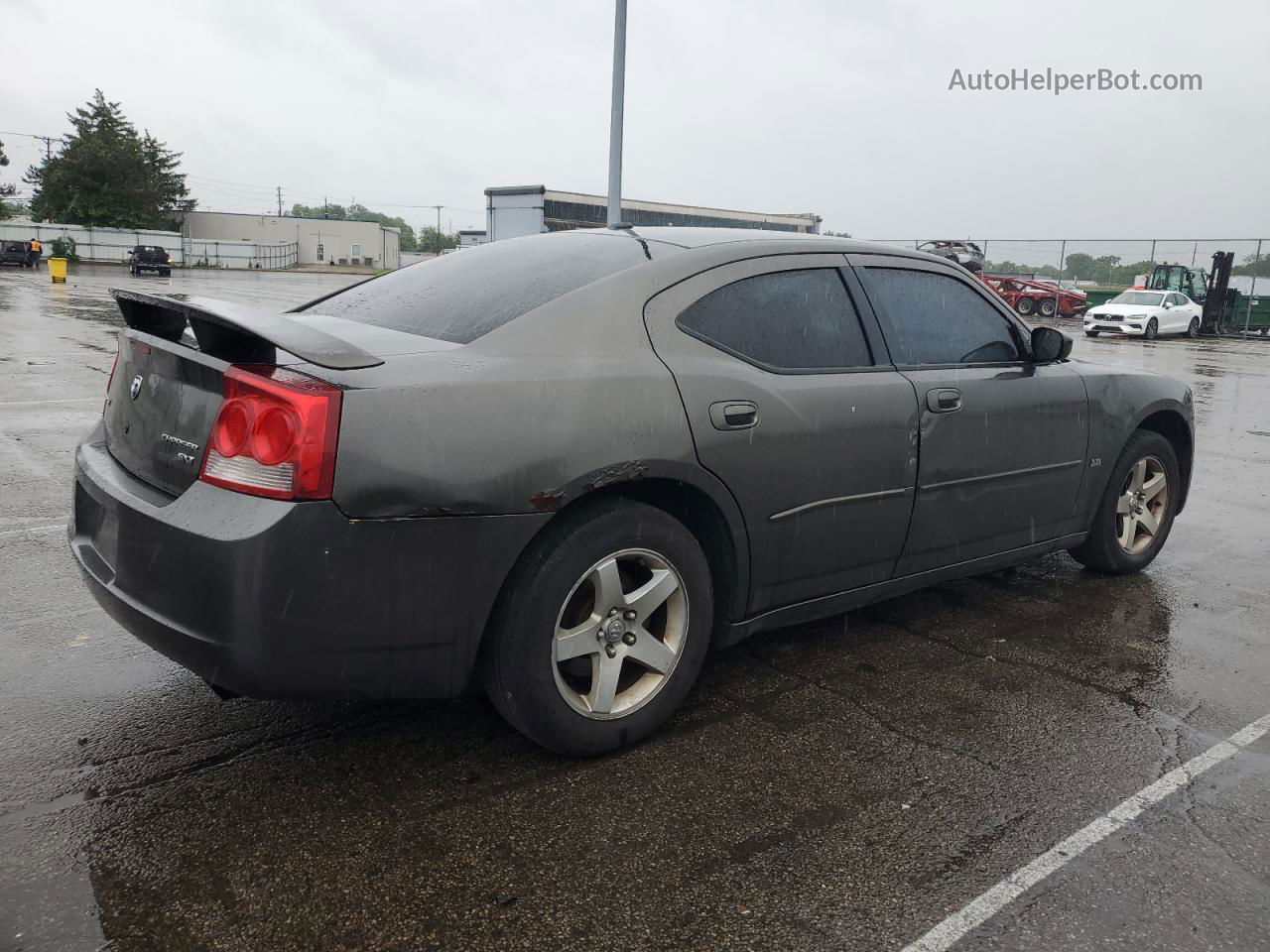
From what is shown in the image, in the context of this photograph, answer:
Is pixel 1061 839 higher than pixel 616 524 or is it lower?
lower

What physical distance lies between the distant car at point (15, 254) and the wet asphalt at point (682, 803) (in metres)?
45.4

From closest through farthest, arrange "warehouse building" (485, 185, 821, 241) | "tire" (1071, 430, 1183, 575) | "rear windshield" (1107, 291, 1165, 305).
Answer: "tire" (1071, 430, 1183, 575), "warehouse building" (485, 185, 821, 241), "rear windshield" (1107, 291, 1165, 305)

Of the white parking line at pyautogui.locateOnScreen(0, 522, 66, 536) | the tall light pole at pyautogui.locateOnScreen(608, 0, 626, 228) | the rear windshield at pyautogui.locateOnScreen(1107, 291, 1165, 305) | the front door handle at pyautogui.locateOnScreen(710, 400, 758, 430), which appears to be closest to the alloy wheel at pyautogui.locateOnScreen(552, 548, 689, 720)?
the front door handle at pyautogui.locateOnScreen(710, 400, 758, 430)

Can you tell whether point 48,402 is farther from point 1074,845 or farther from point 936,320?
point 1074,845

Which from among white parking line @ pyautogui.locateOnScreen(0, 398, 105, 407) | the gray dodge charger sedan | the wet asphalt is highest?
the gray dodge charger sedan

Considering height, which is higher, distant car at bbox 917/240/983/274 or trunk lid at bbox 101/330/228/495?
distant car at bbox 917/240/983/274

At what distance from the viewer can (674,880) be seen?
7.82ft

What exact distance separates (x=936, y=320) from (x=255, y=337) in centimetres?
257

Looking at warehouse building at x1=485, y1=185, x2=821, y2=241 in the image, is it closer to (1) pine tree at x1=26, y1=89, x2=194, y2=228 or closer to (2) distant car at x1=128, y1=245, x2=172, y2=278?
(2) distant car at x1=128, y1=245, x2=172, y2=278

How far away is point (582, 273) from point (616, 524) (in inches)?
34.7

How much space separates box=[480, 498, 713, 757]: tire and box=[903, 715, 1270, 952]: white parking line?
1048 mm

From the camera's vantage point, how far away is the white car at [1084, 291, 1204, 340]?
28.1m

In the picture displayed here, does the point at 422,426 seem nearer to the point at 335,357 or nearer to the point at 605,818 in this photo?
the point at 335,357

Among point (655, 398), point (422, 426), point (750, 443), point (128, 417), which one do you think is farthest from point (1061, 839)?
point (128, 417)
